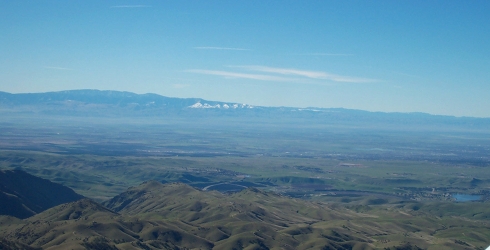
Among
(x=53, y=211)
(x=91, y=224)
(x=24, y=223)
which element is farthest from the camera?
(x=53, y=211)

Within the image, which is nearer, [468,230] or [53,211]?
[53,211]

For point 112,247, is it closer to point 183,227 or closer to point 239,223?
point 183,227

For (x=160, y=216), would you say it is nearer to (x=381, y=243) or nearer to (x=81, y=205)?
(x=81, y=205)

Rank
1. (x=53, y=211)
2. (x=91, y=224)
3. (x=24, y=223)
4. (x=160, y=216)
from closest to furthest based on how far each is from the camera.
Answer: (x=91, y=224)
(x=24, y=223)
(x=53, y=211)
(x=160, y=216)

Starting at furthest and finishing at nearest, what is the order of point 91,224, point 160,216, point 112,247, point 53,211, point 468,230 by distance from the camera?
1. point 468,230
2. point 160,216
3. point 53,211
4. point 91,224
5. point 112,247

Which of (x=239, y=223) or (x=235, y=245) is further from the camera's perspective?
(x=239, y=223)

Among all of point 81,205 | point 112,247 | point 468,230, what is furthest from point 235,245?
point 468,230

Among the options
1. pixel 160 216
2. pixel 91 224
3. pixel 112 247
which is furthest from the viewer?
pixel 160 216

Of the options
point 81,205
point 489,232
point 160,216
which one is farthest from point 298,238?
point 489,232
